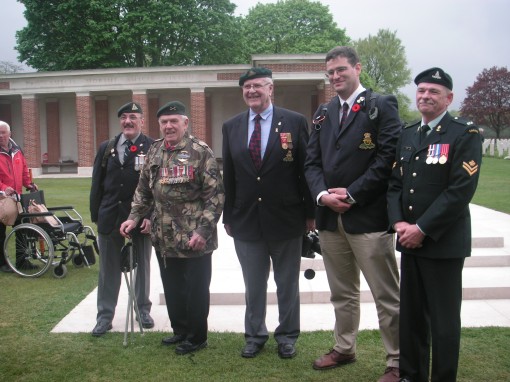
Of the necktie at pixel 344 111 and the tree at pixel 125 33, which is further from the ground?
the tree at pixel 125 33

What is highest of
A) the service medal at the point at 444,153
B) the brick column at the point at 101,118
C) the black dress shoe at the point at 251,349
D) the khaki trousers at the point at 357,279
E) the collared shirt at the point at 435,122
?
the brick column at the point at 101,118

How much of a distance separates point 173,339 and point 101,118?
28302mm

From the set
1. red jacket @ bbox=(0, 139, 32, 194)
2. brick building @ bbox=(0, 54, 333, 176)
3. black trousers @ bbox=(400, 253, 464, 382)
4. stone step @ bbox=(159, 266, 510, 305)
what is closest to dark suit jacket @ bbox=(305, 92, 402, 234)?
black trousers @ bbox=(400, 253, 464, 382)

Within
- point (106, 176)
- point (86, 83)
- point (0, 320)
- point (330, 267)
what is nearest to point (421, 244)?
point (330, 267)

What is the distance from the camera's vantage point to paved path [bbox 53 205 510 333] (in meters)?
4.84

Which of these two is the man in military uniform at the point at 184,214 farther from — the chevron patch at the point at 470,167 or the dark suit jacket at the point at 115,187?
the chevron patch at the point at 470,167

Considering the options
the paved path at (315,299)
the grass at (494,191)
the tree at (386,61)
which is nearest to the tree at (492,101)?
the tree at (386,61)

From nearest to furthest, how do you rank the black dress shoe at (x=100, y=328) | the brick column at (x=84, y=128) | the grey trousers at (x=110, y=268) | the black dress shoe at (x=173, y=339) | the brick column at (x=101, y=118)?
1. the black dress shoe at (x=173, y=339)
2. the black dress shoe at (x=100, y=328)
3. the grey trousers at (x=110, y=268)
4. the brick column at (x=84, y=128)
5. the brick column at (x=101, y=118)

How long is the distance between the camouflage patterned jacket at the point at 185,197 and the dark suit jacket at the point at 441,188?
1.43 meters

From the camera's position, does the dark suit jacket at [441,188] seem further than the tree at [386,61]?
No

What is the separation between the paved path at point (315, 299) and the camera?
4836 millimetres

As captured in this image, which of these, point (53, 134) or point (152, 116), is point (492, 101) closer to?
point (152, 116)

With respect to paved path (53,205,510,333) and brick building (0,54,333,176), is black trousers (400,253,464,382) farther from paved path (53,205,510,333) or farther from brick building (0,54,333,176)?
brick building (0,54,333,176)

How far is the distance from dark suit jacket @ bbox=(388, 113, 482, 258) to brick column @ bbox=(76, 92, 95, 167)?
1084 inches
